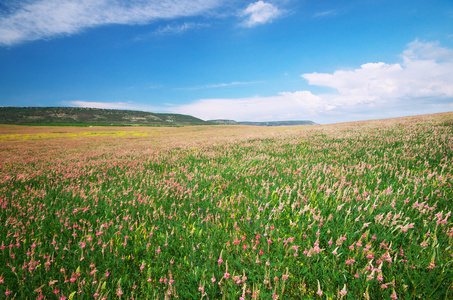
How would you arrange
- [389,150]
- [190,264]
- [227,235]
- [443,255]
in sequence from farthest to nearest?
1. [389,150]
2. [227,235]
3. [190,264]
4. [443,255]

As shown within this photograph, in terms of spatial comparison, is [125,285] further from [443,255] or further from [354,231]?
[443,255]

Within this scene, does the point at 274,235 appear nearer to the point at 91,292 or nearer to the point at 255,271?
the point at 255,271

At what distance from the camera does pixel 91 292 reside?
2094 mm

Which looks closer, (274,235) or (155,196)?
(274,235)

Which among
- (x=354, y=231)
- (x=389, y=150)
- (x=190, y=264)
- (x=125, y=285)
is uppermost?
(x=389, y=150)

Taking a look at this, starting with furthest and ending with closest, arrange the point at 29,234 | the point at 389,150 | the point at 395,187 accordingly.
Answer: the point at 389,150, the point at 395,187, the point at 29,234

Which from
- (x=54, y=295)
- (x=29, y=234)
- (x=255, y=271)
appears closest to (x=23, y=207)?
(x=29, y=234)

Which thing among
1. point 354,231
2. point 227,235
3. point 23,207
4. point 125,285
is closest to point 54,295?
point 125,285

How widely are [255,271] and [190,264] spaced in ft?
2.63

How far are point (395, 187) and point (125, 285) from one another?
5.27 meters

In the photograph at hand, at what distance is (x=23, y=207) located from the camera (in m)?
4.23

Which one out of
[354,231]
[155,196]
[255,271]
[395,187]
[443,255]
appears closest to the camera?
[443,255]

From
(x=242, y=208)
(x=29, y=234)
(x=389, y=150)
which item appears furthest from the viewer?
(x=389, y=150)

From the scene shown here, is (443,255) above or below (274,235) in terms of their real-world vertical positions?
above
